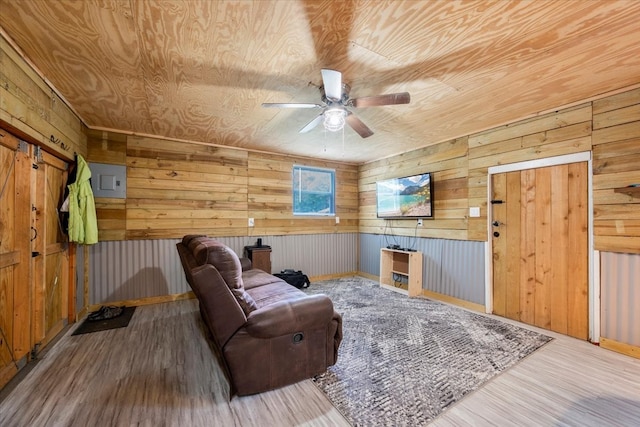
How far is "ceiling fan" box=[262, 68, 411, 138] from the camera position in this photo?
188 centimetres

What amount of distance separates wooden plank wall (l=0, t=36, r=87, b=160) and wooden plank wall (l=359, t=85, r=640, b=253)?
14.9 ft

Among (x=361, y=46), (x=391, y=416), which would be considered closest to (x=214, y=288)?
(x=391, y=416)

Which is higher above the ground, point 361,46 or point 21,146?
point 361,46

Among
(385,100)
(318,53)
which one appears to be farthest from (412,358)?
(318,53)

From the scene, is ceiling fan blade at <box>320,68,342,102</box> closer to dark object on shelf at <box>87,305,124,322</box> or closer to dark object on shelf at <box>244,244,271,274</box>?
dark object on shelf at <box>244,244,271,274</box>

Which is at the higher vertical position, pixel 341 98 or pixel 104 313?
pixel 341 98

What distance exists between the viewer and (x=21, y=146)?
218cm

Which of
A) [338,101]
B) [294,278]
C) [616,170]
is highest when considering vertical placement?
[338,101]

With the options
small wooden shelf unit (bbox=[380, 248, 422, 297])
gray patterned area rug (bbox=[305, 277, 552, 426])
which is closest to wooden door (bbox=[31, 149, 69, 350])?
gray patterned area rug (bbox=[305, 277, 552, 426])

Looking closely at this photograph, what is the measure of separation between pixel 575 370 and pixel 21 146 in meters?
4.95

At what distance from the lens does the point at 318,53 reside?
1.88m

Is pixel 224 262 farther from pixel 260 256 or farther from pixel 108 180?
pixel 108 180

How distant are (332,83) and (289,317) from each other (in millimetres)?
1713

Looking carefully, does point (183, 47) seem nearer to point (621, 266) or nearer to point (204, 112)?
point (204, 112)
